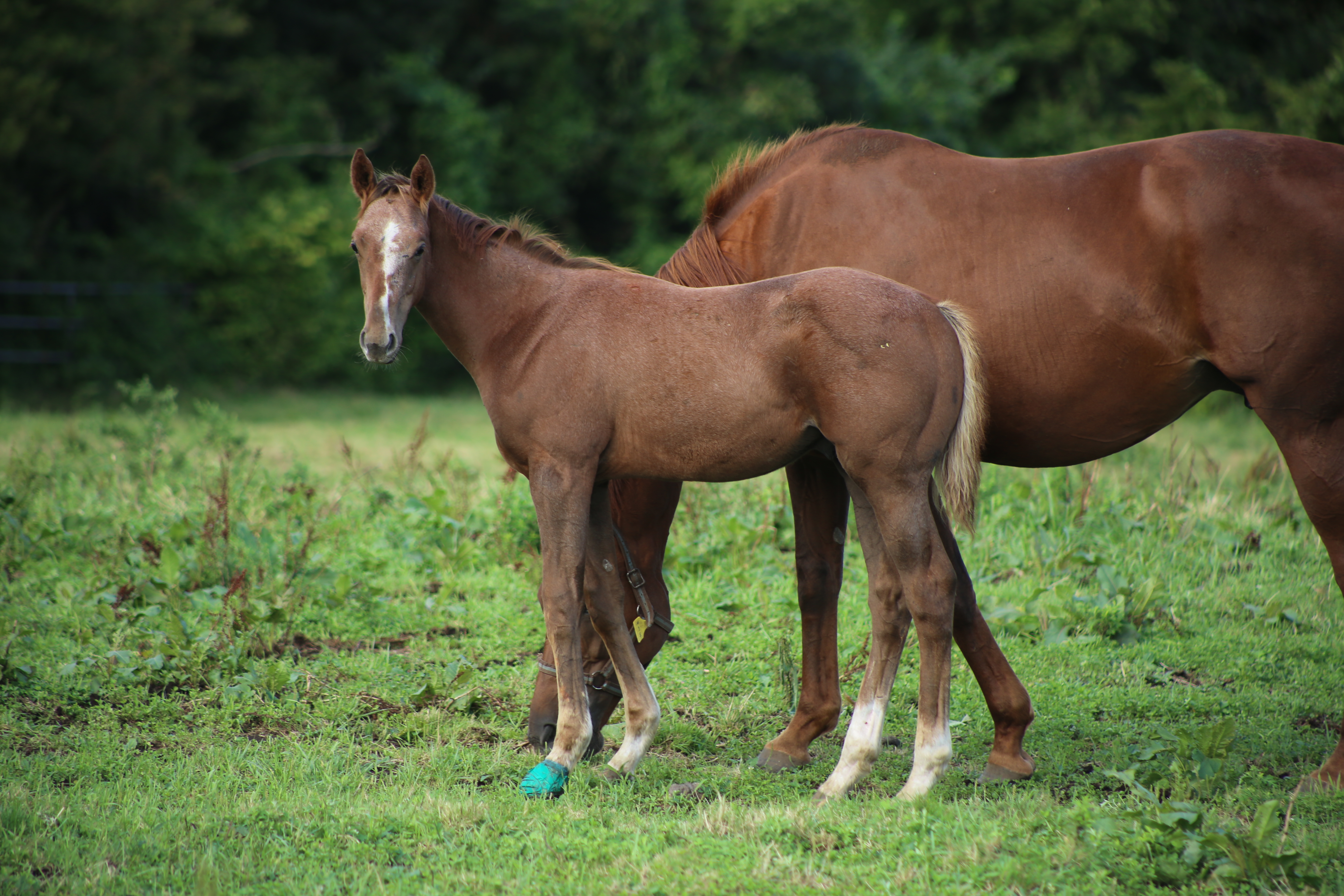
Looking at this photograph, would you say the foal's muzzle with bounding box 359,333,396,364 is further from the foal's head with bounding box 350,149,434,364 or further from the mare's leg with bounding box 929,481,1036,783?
the mare's leg with bounding box 929,481,1036,783

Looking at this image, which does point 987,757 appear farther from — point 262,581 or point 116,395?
point 116,395

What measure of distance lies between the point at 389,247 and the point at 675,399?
1.08 m

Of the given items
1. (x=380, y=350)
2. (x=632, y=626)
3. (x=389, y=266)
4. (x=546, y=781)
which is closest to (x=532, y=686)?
(x=632, y=626)

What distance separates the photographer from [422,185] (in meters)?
3.83

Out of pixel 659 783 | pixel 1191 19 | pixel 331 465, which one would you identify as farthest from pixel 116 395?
pixel 1191 19

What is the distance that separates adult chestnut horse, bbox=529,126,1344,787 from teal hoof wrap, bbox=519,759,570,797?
16.4 inches

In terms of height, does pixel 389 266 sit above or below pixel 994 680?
above

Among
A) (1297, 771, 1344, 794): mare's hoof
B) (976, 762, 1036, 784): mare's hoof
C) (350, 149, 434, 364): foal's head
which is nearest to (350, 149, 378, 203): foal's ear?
(350, 149, 434, 364): foal's head

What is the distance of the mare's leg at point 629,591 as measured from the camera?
4.22 meters

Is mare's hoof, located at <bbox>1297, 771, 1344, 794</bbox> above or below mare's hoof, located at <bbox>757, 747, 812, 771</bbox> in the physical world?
above

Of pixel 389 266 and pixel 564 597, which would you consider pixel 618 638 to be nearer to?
pixel 564 597

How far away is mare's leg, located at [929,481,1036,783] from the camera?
4020 millimetres

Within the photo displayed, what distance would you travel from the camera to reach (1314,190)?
392 centimetres

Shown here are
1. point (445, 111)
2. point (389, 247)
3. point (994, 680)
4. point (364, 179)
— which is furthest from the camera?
point (445, 111)
